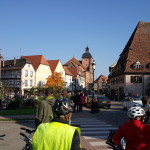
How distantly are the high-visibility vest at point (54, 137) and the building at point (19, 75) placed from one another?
6889cm

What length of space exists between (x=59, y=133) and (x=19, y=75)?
71123mm

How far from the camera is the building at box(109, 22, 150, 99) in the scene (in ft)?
182

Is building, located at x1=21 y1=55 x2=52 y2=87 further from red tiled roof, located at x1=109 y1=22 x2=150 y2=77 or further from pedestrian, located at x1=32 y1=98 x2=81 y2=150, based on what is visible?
pedestrian, located at x1=32 y1=98 x2=81 y2=150

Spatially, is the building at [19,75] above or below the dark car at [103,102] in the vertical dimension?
above

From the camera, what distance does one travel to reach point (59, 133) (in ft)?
9.36

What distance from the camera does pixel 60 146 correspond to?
2.80 metres

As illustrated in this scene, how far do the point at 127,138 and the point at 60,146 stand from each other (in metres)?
1.73

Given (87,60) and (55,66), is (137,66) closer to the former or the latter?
(55,66)

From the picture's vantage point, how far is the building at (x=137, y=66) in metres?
55.5

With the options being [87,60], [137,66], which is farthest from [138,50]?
[87,60]

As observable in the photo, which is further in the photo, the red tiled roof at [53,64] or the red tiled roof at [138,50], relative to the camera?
the red tiled roof at [53,64]

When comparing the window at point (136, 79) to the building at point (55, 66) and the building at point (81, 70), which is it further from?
the building at point (81, 70)

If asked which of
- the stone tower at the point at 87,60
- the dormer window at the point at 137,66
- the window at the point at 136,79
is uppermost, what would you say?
the stone tower at the point at 87,60

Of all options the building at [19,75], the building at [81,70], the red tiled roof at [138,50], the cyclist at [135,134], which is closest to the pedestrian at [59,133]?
the cyclist at [135,134]
